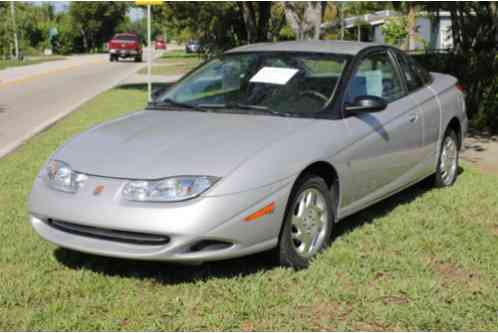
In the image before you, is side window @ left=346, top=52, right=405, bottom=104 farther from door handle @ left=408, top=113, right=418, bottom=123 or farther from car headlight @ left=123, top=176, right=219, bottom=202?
car headlight @ left=123, top=176, right=219, bottom=202

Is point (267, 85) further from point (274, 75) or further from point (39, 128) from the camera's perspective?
point (39, 128)

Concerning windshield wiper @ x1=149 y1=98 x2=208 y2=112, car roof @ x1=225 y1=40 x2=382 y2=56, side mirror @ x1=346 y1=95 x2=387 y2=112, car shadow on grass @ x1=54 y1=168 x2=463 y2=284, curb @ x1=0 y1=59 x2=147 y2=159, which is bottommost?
curb @ x1=0 y1=59 x2=147 y2=159

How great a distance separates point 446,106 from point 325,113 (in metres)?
2.16

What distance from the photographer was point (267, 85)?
17.8 ft

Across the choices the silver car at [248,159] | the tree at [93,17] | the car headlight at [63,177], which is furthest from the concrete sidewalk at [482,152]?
the tree at [93,17]

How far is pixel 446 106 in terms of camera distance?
6.82 meters

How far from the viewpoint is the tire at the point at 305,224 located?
15.0 ft

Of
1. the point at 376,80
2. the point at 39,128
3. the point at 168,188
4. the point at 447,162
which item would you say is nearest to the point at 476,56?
the point at 447,162

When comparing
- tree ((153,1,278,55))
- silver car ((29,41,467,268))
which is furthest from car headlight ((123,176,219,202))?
tree ((153,1,278,55))

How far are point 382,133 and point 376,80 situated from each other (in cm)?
54

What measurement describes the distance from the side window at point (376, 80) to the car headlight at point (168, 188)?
5.22ft

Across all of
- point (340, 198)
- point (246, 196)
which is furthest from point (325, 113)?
point (246, 196)

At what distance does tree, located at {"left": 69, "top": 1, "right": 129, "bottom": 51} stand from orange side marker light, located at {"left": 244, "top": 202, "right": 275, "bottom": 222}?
225 feet

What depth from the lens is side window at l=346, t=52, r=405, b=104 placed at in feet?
18.1
